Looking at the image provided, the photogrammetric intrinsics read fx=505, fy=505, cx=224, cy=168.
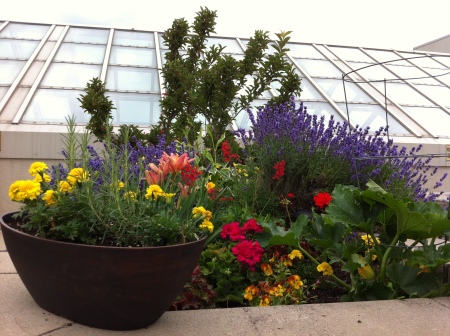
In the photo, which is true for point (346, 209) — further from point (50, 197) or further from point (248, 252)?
point (50, 197)

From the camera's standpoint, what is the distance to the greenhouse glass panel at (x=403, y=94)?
9039mm

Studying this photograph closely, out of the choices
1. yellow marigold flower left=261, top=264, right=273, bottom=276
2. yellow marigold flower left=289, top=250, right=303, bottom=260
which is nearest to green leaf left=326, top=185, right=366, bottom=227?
yellow marigold flower left=289, top=250, right=303, bottom=260

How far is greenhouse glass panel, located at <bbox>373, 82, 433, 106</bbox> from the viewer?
904cm

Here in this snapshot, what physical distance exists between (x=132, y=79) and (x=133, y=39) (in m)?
2.38

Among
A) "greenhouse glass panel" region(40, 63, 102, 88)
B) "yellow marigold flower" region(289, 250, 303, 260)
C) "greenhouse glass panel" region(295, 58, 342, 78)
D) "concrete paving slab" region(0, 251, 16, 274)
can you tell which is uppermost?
"greenhouse glass panel" region(295, 58, 342, 78)

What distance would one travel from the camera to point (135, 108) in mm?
7363

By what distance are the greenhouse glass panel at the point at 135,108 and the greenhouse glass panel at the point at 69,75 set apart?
687mm

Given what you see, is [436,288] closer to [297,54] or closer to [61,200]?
[61,200]

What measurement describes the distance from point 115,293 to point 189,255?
35cm

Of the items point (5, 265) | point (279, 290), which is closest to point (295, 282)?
point (279, 290)

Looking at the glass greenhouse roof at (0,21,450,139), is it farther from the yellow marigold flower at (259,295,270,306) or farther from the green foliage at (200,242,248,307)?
the yellow marigold flower at (259,295,270,306)

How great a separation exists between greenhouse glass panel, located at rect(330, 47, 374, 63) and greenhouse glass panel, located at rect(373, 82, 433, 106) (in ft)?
4.81

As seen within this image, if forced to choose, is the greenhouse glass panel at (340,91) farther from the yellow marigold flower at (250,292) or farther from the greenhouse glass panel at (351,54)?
the yellow marigold flower at (250,292)

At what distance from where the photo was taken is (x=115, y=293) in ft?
6.90
